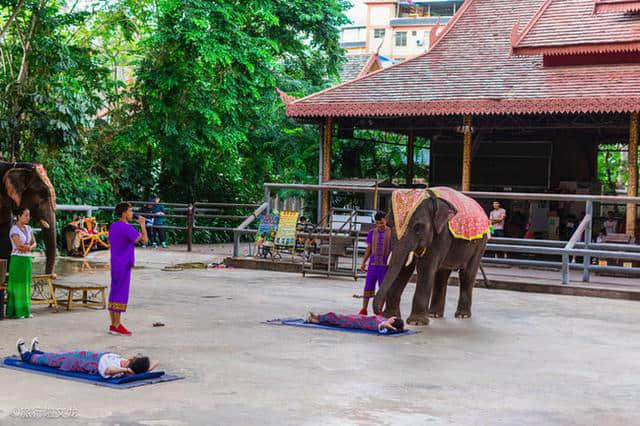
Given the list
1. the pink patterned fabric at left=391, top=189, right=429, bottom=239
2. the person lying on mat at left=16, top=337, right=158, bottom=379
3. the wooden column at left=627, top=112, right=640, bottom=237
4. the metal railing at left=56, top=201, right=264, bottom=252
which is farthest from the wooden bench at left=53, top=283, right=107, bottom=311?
the wooden column at left=627, top=112, right=640, bottom=237

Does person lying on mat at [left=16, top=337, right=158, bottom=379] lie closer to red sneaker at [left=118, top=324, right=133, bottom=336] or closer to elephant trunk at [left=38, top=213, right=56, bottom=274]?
red sneaker at [left=118, top=324, right=133, bottom=336]

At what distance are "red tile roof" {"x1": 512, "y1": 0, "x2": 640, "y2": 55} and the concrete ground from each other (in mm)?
8123

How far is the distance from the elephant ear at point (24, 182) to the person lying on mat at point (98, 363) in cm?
599

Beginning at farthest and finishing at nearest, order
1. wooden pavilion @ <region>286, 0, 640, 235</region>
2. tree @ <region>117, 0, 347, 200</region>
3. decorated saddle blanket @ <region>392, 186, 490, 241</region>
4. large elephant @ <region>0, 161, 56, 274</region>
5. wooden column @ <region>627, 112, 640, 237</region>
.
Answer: tree @ <region>117, 0, 347, 200</region>, wooden pavilion @ <region>286, 0, 640, 235</region>, wooden column @ <region>627, 112, 640, 237</region>, large elephant @ <region>0, 161, 56, 274</region>, decorated saddle blanket @ <region>392, 186, 490, 241</region>

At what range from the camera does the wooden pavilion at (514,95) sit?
2064cm

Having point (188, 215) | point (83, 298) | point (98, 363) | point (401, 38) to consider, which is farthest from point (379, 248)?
point (401, 38)

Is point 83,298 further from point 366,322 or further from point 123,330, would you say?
point 366,322

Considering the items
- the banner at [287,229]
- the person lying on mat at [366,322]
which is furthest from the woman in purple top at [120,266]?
the banner at [287,229]

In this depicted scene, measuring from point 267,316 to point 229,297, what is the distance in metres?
2.27

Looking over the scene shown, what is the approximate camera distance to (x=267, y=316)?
12445 millimetres

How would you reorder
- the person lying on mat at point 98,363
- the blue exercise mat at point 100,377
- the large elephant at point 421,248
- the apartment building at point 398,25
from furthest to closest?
the apartment building at point 398,25 < the large elephant at point 421,248 < the person lying on mat at point 98,363 < the blue exercise mat at point 100,377

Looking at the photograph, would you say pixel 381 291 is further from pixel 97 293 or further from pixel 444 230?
pixel 97 293

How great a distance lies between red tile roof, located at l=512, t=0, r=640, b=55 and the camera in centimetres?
2093

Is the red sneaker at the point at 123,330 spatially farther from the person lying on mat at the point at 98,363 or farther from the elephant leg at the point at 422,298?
the elephant leg at the point at 422,298
